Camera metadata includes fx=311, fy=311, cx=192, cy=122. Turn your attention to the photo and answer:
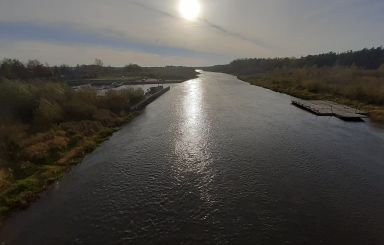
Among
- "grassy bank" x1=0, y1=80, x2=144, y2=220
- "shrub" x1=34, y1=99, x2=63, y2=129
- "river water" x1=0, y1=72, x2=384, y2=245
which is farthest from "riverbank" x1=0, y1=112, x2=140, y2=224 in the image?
"shrub" x1=34, y1=99, x2=63, y2=129

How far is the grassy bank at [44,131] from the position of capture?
2688 cm

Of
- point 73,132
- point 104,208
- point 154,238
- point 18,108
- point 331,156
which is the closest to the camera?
point 154,238

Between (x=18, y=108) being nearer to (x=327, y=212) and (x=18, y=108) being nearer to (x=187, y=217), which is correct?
(x=187, y=217)

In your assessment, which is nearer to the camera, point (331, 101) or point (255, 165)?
point (255, 165)

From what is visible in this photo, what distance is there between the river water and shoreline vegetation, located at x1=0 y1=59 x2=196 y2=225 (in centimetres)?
185

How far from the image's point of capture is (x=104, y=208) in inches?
893

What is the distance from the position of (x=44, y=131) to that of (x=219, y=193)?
90.9ft

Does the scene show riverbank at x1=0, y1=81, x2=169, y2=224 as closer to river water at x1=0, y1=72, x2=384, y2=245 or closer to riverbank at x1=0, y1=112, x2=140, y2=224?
riverbank at x1=0, y1=112, x2=140, y2=224

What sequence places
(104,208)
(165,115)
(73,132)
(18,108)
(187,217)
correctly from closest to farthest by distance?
(187,217), (104,208), (73,132), (18,108), (165,115)

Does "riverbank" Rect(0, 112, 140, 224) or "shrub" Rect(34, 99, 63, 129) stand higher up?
"shrub" Rect(34, 99, 63, 129)

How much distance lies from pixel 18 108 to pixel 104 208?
32.0 meters

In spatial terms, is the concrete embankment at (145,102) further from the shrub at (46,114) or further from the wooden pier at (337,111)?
the wooden pier at (337,111)

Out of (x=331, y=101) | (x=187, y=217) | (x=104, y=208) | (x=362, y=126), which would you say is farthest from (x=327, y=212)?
(x=331, y=101)

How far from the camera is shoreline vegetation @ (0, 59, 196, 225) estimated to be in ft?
88.0
